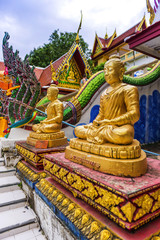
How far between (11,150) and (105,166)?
2.98 metres

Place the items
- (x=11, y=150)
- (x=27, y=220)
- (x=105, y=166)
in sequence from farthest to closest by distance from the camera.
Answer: (x=11, y=150) < (x=27, y=220) < (x=105, y=166)

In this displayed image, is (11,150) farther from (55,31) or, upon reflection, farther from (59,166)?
(55,31)

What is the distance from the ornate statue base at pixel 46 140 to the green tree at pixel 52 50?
1240 cm

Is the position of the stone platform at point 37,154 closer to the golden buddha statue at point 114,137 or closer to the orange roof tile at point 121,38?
the golden buddha statue at point 114,137

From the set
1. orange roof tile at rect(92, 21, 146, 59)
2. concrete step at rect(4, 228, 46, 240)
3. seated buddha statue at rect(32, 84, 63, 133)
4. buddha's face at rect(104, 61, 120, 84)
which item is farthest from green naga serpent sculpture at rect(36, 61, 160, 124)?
orange roof tile at rect(92, 21, 146, 59)

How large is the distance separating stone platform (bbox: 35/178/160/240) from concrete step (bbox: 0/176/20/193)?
116 centimetres

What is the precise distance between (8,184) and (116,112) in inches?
95.9

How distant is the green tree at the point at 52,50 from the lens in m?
14.6

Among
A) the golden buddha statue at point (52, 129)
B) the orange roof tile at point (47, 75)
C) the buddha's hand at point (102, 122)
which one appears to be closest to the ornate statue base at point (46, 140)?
the golden buddha statue at point (52, 129)

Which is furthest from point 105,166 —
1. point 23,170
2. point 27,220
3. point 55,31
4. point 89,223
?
point 55,31

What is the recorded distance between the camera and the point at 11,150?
3.77 metres

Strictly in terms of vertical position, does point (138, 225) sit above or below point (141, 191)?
below

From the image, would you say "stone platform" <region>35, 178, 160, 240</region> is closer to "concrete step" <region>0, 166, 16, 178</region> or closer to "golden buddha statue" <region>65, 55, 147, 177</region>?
"golden buddha statue" <region>65, 55, 147, 177</region>

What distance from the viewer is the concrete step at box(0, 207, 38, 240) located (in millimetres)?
2078
